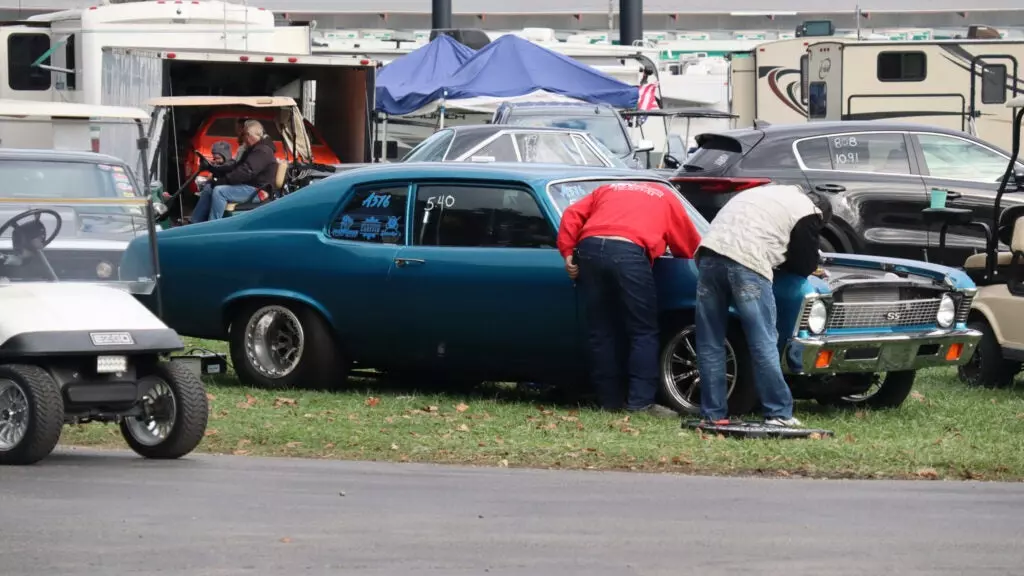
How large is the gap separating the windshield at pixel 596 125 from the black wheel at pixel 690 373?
11.7 meters

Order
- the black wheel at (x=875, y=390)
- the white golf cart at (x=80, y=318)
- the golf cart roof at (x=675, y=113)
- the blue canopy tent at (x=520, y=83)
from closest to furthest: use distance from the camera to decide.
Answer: the white golf cart at (x=80, y=318) → the black wheel at (x=875, y=390) → the golf cart roof at (x=675, y=113) → the blue canopy tent at (x=520, y=83)

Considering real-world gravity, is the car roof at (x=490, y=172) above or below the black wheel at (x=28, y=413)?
above

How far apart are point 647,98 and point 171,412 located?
19716mm

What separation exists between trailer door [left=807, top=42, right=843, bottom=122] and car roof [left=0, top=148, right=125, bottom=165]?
60.6 feet

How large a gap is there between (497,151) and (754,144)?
157 inches

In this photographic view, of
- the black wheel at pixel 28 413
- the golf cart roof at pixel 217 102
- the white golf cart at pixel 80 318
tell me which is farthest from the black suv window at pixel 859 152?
the black wheel at pixel 28 413

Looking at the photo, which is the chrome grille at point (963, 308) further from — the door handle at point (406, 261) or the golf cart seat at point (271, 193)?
the golf cart seat at point (271, 193)

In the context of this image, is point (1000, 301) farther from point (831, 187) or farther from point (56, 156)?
point (56, 156)

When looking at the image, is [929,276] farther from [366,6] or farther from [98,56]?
[366,6]

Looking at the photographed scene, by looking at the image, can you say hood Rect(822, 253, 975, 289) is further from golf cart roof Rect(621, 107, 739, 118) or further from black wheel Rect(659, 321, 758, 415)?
golf cart roof Rect(621, 107, 739, 118)

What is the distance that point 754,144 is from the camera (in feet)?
52.3

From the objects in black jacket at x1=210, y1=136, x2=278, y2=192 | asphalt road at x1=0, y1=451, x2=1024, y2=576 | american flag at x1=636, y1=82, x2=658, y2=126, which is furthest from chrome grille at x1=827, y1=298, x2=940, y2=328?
american flag at x1=636, y1=82, x2=658, y2=126

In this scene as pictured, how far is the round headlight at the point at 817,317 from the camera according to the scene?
34.1 feet

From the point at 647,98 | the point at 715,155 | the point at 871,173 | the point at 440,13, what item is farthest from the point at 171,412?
the point at 440,13
